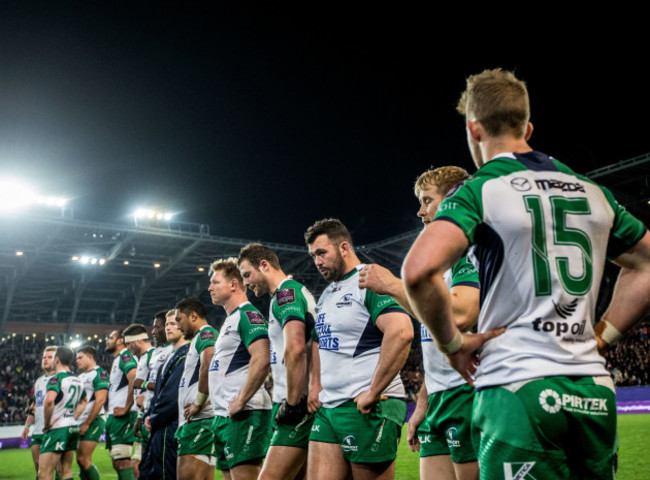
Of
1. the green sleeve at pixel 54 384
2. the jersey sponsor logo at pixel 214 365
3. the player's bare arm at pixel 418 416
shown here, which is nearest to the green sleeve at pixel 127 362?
the green sleeve at pixel 54 384

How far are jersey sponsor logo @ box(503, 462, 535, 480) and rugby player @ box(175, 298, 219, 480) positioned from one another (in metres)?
4.57

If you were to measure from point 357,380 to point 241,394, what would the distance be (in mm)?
1481

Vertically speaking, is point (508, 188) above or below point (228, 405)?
above

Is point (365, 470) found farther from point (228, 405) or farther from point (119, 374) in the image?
point (119, 374)

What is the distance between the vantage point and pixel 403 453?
45.0 feet

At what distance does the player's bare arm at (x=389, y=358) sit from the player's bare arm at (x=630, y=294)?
1.69 m

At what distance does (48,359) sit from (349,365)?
9.53m

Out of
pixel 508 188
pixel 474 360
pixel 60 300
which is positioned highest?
pixel 60 300

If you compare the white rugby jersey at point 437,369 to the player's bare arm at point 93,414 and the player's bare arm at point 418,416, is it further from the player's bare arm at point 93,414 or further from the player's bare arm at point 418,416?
the player's bare arm at point 93,414

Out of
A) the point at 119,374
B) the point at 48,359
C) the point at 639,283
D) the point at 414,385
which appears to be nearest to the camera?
the point at 639,283

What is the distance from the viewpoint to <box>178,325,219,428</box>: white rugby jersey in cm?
638

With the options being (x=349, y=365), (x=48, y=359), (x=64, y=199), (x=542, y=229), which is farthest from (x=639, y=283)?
(x=64, y=199)

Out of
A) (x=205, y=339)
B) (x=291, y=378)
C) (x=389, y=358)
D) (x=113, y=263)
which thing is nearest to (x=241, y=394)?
(x=291, y=378)

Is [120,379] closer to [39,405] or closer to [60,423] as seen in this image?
[60,423]
